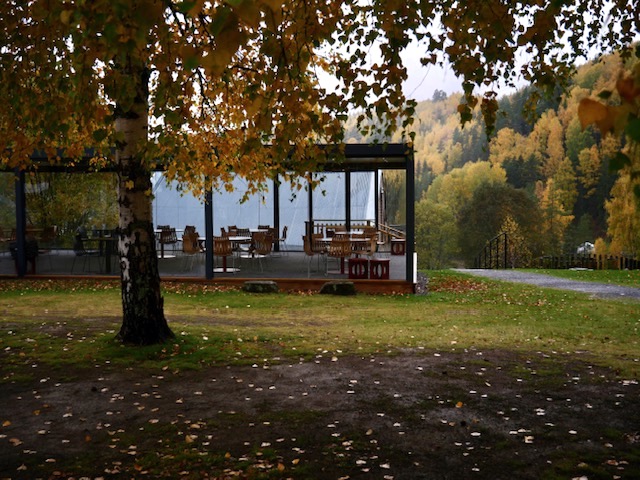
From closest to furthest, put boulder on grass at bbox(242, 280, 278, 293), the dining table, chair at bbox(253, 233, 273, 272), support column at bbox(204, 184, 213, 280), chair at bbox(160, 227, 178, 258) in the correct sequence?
1. boulder on grass at bbox(242, 280, 278, 293)
2. support column at bbox(204, 184, 213, 280)
3. chair at bbox(253, 233, 273, 272)
4. the dining table
5. chair at bbox(160, 227, 178, 258)

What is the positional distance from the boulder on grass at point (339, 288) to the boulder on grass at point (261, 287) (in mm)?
942

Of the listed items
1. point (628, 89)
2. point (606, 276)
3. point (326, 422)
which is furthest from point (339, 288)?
point (628, 89)

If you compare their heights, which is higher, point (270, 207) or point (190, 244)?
point (270, 207)

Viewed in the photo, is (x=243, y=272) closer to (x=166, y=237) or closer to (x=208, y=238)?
(x=208, y=238)

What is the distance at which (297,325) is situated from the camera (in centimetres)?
843

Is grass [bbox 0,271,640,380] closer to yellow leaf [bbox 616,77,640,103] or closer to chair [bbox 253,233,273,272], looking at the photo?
chair [bbox 253,233,273,272]

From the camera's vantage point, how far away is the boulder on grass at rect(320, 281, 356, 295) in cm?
1215

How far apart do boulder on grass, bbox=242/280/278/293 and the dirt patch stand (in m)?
6.26

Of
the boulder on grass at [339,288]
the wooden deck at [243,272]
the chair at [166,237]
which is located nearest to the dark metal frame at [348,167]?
the wooden deck at [243,272]

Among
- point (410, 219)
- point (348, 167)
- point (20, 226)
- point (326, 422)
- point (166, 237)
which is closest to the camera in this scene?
point (326, 422)

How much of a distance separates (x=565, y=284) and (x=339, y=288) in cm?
589

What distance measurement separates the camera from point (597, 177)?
55906 millimetres

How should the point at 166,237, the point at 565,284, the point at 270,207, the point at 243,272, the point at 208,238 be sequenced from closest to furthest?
the point at 208,238
the point at 243,272
the point at 565,284
the point at 166,237
the point at 270,207

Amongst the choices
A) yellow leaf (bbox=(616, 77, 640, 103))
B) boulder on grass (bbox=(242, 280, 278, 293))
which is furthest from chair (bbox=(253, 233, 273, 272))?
yellow leaf (bbox=(616, 77, 640, 103))
